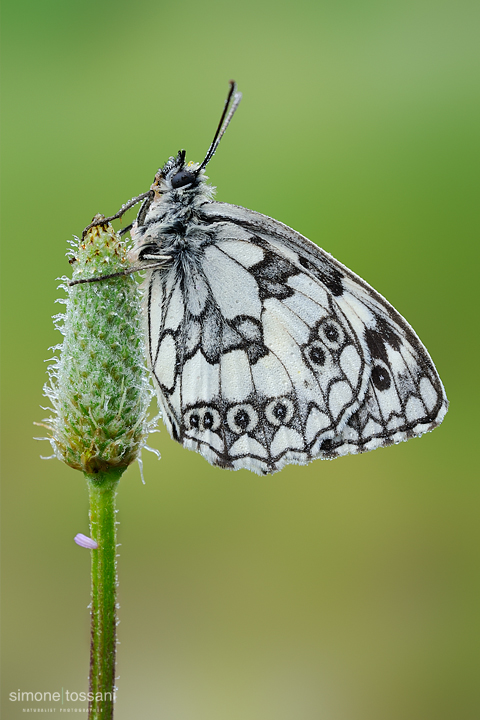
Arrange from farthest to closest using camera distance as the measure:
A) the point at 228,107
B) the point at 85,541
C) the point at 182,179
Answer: the point at 182,179 → the point at 228,107 → the point at 85,541

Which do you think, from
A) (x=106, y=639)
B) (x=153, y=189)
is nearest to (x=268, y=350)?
(x=153, y=189)

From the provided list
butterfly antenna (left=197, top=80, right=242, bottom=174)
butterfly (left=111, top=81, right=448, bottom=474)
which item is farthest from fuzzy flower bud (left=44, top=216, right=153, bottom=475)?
butterfly antenna (left=197, top=80, right=242, bottom=174)

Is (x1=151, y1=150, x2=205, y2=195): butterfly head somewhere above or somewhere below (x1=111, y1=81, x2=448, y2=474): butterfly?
above

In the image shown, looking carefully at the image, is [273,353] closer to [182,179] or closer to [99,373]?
[182,179]

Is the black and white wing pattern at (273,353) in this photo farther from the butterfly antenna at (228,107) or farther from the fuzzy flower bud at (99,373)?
the fuzzy flower bud at (99,373)

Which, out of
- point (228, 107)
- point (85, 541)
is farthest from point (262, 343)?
point (85, 541)

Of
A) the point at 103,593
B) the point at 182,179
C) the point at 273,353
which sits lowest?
the point at 103,593

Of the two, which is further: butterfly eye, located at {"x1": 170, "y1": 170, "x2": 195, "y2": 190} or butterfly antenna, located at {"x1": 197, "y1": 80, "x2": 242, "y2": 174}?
butterfly eye, located at {"x1": 170, "y1": 170, "x2": 195, "y2": 190}

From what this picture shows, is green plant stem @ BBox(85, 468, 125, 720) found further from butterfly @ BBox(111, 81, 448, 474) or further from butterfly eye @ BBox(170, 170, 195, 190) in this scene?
butterfly eye @ BBox(170, 170, 195, 190)

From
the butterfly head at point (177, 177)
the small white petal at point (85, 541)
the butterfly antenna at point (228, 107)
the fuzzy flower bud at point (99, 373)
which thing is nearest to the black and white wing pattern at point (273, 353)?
the butterfly head at point (177, 177)
